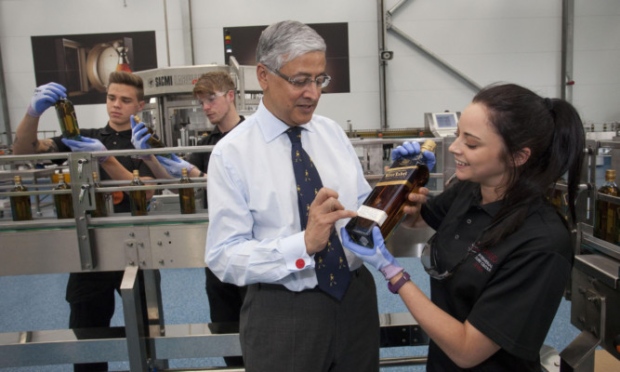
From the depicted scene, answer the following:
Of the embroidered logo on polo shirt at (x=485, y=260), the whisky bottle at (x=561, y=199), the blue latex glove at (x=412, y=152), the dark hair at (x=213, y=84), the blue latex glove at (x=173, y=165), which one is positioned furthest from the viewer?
the dark hair at (x=213, y=84)

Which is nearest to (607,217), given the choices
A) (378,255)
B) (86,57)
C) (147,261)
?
(378,255)

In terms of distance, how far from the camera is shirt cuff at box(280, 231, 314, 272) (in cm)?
102

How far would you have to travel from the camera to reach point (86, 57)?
7.63m

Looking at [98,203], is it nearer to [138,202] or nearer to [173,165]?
[138,202]

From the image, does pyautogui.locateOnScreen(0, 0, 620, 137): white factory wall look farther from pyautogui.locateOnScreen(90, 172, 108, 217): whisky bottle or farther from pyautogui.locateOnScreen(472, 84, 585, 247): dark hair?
pyautogui.locateOnScreen(472, 84, 585, 247): dark hair

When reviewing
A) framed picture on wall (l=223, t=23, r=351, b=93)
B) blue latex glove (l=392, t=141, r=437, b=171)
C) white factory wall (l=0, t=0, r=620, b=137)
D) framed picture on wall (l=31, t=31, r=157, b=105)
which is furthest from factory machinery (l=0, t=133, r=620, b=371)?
framed picture on wall (l=31, t=31, r=157, b=105)

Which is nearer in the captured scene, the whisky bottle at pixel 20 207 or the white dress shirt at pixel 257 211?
the white dress shirt at pixel 257 211

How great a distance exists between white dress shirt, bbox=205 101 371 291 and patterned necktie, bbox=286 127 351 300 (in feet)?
0.06

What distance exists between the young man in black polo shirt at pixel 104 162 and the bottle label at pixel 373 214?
122 centimetres

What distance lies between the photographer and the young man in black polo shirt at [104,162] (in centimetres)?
193

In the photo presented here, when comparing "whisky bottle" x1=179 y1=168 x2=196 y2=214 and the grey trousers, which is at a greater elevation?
"whisky bottle" x1=179 y1=168 x2=196 y2=214

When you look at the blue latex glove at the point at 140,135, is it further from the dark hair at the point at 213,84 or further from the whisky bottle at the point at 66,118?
the dark hair at the point at 213,84

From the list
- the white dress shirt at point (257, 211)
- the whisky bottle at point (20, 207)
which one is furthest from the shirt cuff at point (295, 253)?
the whisky bottle at point (20, 207)

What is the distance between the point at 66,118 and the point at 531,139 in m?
1.62
